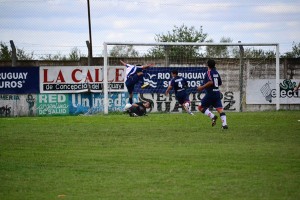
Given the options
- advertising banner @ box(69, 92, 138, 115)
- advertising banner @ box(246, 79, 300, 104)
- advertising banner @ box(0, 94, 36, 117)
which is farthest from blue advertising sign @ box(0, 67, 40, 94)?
advertising banner @ box(246, 79, 300, 104)

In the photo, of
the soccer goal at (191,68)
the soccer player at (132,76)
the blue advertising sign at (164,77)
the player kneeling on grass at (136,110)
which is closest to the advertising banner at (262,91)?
the soccer goal at (191,68)

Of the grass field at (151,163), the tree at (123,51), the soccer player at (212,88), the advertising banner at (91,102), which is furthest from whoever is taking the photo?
the tree at (123,51)

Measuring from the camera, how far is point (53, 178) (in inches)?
439

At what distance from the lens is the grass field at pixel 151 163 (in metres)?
9.94

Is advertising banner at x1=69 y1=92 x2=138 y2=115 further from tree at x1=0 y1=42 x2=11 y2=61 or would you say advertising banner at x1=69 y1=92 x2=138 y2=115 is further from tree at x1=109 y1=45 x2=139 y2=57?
tree at x1=0 y1=42 x2=11 y2=61

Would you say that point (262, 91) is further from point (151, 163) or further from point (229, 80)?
point (151, 163)

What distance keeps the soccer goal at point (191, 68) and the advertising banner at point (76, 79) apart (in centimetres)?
5

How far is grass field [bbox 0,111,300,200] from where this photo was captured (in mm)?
Result: 9938

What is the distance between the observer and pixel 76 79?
30703 mm

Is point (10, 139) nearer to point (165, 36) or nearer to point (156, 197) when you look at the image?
point (156, 197)

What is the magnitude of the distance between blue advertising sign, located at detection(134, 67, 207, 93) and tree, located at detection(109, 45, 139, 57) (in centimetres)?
167

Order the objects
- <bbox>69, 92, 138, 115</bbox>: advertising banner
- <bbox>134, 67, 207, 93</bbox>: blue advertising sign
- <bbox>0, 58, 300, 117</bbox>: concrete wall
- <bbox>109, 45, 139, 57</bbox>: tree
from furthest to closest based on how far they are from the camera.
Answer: <bbox>109, 45, 139, 57</bbox>: tree
<bbox>134, 67, 207, 93</bbox>: blue advertising sign
<bbox>69, 92, 138, 115</bbox>: advertising banner
<bbox>0, 58, 300, 117</bbox>: concrete wall

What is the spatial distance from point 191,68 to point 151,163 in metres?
19.6

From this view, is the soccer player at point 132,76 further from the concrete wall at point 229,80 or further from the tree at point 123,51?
the tree at point 123,51
